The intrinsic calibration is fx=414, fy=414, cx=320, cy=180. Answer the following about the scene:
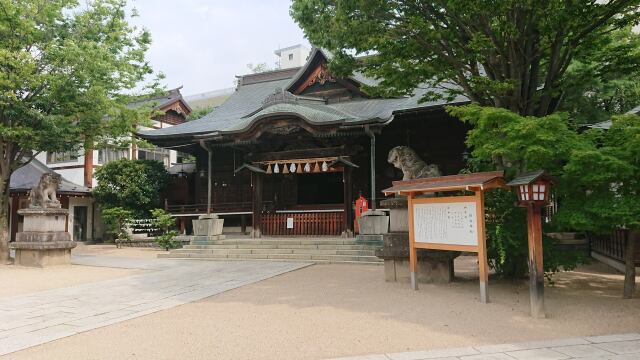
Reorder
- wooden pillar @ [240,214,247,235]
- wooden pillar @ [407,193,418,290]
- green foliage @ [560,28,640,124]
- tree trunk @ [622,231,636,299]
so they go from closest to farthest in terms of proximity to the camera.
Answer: tree trunk @ [622,231,636,299] < wooden pillar @ [407,193,418,290] < green foliage @ [560,28,640,124] < wooden pillar @ [240,214,247,235]

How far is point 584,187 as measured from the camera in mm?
6520

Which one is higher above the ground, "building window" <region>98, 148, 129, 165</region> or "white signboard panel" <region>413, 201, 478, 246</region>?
"building window" <region>98, 148, 129, 165</region>

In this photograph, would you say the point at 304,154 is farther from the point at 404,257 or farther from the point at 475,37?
the point at 475,37

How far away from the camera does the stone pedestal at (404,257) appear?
322 inches

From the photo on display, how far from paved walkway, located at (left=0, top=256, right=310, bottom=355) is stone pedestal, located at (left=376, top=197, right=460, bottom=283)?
118 inches

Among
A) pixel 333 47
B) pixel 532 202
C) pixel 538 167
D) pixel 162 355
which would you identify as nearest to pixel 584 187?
pixel 538 167

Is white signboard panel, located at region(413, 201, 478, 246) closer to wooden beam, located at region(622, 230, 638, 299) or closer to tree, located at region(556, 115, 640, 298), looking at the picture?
tree, located at region(556, 115, 640, 298)

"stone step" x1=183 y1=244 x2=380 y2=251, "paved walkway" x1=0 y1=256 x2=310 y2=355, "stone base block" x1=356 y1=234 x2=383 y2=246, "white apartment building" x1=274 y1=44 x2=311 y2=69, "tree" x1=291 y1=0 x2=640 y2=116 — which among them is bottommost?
"paved walkway" x1=0 y1=256 x2=310 y2=355

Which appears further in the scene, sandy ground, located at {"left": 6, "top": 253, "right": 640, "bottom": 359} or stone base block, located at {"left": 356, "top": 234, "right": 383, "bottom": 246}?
stone base block, located at {"left": 356, "top": 234, "right": 383, "bottom": 246}

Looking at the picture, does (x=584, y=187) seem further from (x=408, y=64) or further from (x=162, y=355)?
(x=162, y=355)

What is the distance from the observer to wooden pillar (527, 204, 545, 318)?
575 cm

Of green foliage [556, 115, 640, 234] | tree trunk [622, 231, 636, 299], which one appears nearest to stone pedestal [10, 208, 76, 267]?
green foliage [556, 115, 640, 234]

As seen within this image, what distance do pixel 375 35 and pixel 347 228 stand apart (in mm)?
7480

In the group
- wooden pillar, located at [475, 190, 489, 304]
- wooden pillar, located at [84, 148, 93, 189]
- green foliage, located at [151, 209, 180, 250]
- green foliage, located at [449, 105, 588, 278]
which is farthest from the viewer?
wooden pillar, located at [84, 148, 93, 189]
